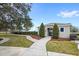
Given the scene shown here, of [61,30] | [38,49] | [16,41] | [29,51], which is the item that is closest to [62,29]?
[61,30]

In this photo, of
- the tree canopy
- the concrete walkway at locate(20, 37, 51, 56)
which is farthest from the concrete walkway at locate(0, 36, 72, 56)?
the tree canopy

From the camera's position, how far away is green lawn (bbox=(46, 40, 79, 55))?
122 inches

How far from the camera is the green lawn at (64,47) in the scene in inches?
122

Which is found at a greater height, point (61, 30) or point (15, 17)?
point (15, 17)

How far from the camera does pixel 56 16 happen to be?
10.3 feet

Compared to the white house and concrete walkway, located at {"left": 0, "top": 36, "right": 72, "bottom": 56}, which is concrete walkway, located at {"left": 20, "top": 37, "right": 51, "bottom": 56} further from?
the white house

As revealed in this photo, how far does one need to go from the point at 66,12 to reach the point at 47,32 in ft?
1.39

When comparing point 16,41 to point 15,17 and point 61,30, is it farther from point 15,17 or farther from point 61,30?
point 61,30

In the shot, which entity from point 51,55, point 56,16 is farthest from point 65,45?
point 56,16

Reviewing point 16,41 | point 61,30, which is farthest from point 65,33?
point 16,41

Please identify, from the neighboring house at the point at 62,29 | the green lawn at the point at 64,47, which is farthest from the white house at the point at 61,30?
the green lawn at the point at 64,47

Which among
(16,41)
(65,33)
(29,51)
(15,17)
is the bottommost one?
(29,51)

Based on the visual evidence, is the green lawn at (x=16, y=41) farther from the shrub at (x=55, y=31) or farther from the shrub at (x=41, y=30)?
the shrub at (x=55, y=31)

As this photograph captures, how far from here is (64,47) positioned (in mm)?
3111
